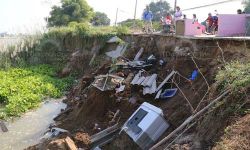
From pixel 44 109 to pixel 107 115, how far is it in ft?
18.1

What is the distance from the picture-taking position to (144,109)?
10117mm

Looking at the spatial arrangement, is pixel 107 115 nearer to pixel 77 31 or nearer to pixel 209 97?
pixel 209 97

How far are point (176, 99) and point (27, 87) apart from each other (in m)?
10.4

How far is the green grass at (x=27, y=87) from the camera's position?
57.0 feet

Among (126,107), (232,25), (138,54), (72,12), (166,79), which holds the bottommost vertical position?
(126,107)

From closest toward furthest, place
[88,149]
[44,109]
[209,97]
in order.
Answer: [209,97] → [88,149] → [44,109]

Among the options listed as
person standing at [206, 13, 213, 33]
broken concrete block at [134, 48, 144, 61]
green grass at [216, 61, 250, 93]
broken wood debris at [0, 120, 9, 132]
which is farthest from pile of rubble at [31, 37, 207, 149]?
person standing at [206, 13, 213, 33]

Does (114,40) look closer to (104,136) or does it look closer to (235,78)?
(104,136)

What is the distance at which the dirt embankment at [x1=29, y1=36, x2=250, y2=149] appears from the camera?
26.0ft

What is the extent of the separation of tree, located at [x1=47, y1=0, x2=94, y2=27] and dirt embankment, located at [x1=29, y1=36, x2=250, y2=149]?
70.8 feet

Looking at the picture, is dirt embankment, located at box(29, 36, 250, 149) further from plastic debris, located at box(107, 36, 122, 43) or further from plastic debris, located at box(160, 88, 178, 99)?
plastic debris, located at box(107, 36, 122, 43)

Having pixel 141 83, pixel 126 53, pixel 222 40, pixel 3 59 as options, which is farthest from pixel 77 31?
pixel 222 40

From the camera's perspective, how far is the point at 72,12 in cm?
3794

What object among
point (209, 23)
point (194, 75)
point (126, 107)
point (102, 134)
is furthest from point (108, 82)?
point (209, 23)
